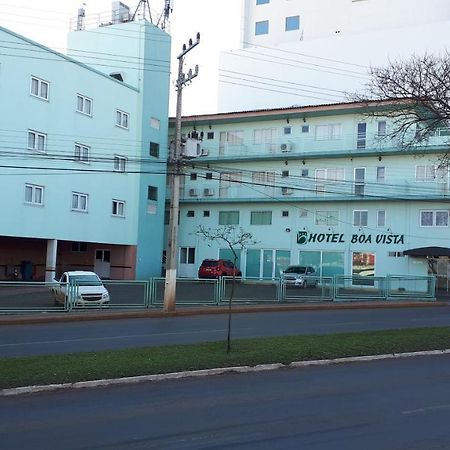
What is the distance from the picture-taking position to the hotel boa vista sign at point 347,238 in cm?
4520

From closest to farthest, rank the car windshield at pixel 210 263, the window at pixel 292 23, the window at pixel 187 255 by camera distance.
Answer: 1. the car windshield at pixel 210 263
2. the window at pixel 187 255
3. the window at pixel 292 23

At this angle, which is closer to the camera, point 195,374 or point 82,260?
point 195,374

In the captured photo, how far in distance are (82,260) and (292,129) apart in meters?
18.4

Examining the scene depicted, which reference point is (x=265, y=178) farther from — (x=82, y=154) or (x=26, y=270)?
(x=26, y=270)

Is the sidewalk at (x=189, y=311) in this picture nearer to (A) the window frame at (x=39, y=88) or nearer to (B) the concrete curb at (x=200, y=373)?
(B) the concrete curb at (x=200, y=373)

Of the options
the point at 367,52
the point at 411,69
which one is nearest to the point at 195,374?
the point at 411,69

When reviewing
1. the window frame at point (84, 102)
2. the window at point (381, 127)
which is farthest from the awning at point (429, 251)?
the window frame at point (84, 102)

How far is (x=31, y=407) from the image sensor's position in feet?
27.4

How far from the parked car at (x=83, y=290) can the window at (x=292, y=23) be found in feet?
153

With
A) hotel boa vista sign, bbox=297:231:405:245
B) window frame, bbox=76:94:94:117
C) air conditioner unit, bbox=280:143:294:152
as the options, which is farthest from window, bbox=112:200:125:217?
hotel boa vista sign, bbox=297:231:405:245

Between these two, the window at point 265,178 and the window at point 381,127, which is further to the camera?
the window at point 265,178

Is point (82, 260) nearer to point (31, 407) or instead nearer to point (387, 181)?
point (387, 181)

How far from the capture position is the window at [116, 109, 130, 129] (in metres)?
43.5

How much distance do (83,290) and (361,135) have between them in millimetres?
28746
